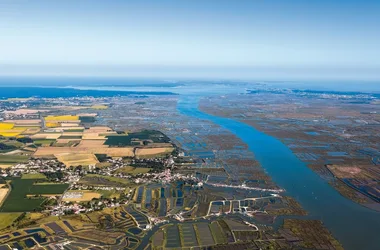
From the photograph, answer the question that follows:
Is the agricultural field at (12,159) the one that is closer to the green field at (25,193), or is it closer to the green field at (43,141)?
the green field at (43,141)

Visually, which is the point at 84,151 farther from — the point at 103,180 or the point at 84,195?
the point at 84,195

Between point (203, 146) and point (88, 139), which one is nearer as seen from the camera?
point (203, 146)

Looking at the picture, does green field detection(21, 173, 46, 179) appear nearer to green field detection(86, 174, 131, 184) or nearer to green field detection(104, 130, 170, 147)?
green field detection(86, 174, 131, 184)

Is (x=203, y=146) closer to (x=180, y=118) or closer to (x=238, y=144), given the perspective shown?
(x=238, y=144)

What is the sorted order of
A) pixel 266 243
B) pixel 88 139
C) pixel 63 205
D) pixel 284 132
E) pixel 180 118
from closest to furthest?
pixel 266 243, pixel 63 205, pixel 88 139, pixel 284 132, pixel 180 118

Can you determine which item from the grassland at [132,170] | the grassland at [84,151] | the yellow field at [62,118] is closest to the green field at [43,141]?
the grassland at [84,151]

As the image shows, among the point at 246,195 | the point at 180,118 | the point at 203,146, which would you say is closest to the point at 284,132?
the point at 203,146
